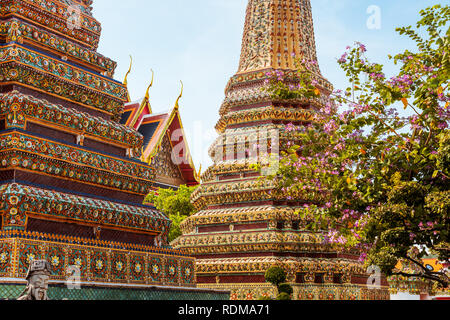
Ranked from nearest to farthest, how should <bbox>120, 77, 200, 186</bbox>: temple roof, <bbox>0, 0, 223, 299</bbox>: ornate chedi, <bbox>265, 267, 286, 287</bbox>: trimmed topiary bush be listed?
<bbox>0, 0, 223, 299</bbox>: ornate chedi < <bbox>265, 267, 286, 287</bbox>: trimmed topiary bush < <bbox>120, 77, 200, 186</bbox>: temple roof

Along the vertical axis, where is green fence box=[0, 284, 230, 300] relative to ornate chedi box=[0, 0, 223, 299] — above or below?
below

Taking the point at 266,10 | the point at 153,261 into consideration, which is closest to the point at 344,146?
the point at 153,261

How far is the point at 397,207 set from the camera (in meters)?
9.48

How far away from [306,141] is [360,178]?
151 centimetres

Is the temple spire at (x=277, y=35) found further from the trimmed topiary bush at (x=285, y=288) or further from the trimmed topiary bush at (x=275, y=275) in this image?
the trimmed topiary bush at (x=285, y=288)

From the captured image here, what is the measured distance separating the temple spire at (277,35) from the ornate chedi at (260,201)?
0.03m

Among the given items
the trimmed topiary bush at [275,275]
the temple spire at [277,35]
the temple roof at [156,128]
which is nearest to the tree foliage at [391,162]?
the trimmed topiary bush at [275,275]

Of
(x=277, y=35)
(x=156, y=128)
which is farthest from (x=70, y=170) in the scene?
(x=156, y=128)

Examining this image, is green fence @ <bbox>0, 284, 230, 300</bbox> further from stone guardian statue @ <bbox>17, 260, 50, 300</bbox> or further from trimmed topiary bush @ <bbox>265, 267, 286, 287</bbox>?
trimmed topiary bush @ <bbox>265, 267, 286, 287</bbox>

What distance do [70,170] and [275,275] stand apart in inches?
244

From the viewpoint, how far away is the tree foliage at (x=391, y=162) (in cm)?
959

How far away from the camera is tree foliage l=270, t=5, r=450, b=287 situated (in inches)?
377

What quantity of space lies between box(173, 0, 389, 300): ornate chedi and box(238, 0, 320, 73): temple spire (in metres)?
0.03

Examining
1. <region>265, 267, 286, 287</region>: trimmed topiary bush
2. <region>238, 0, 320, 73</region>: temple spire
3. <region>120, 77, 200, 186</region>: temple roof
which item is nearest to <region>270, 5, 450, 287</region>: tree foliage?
<region>265, 267, 286, 287</region>: trimmed topiary bush
